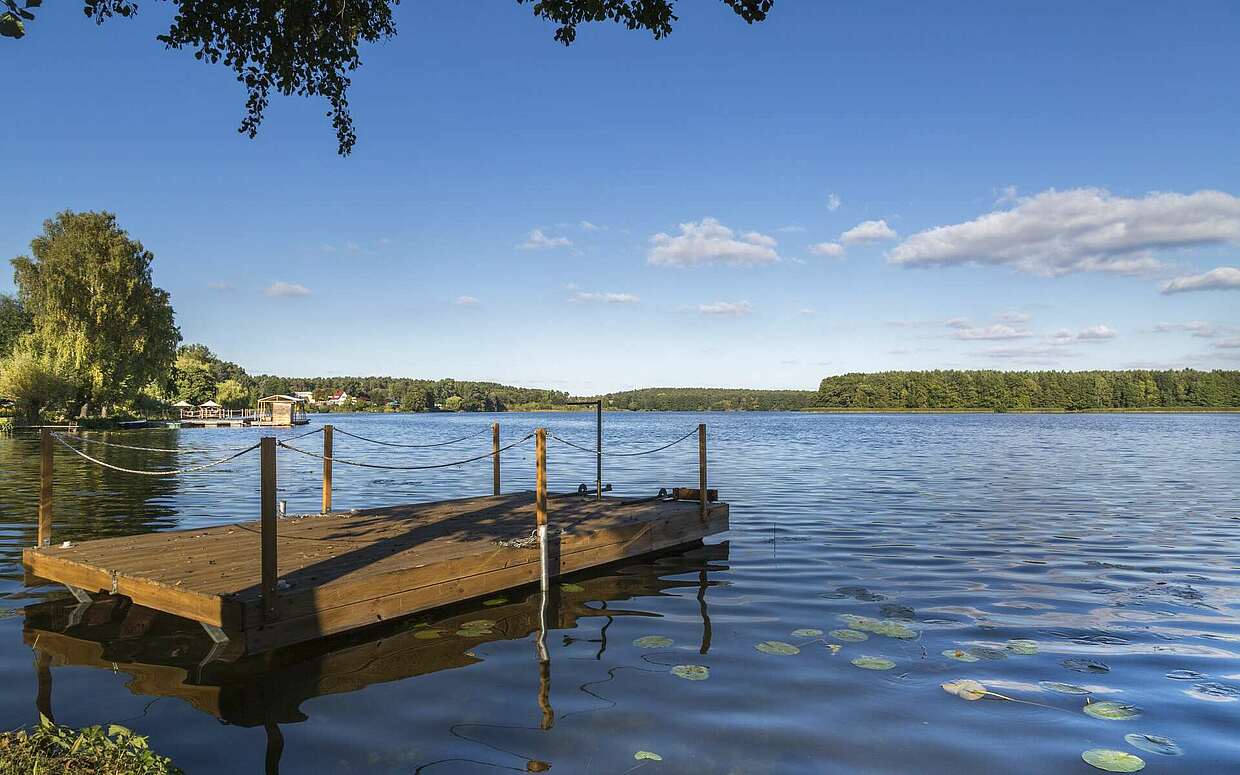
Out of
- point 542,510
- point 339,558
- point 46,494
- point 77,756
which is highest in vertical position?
point 46,494

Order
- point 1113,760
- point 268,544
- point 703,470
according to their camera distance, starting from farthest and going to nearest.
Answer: point 703,470
point 268,544
point 1113,760

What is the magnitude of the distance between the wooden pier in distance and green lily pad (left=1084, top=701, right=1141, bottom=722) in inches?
233

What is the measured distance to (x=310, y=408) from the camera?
7495 inches

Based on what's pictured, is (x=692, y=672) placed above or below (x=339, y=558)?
below

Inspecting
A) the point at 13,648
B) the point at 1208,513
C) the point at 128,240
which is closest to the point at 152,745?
the point at 13,648

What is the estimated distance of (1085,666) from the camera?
6664 millimetres

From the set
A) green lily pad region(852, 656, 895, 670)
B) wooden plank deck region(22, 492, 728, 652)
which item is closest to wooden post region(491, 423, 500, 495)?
wooden plank deck region(22, 492, 728, 652)

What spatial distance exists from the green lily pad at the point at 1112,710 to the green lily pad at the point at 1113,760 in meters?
0.63

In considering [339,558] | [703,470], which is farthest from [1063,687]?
[703,470]

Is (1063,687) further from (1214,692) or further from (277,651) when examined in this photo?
(277,651)

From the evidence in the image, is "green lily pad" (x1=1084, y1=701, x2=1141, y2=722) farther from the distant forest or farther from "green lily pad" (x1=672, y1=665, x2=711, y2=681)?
the distant forest

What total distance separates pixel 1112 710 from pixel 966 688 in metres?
1.03

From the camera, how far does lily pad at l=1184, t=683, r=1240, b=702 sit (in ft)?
19.3

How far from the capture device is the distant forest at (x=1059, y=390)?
144 meters
